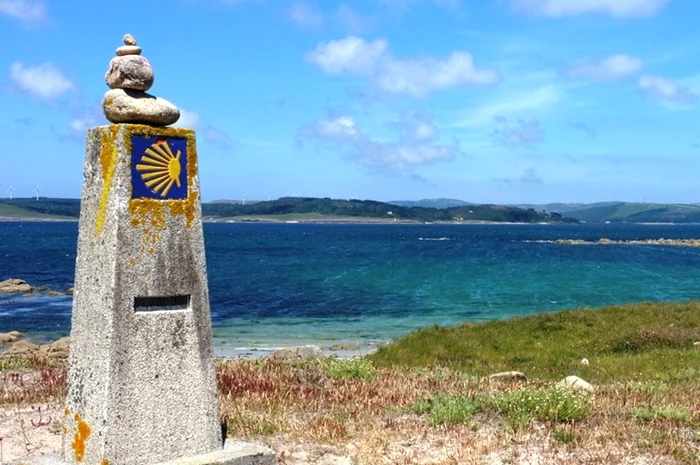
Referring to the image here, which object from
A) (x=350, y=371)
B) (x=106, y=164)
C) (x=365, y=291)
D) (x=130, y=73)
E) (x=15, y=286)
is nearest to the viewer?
(x=106, y=164)

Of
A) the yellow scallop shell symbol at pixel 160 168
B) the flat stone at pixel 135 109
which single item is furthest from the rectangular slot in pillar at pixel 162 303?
the flat stone at pixel 135 109

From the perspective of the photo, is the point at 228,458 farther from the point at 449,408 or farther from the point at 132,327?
the point at 449,408

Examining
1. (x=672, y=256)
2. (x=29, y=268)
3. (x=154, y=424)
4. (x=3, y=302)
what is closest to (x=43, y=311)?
(x=3, y=302)

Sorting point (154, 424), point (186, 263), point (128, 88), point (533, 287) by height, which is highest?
point (128, 88)

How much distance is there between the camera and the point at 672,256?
122 meters

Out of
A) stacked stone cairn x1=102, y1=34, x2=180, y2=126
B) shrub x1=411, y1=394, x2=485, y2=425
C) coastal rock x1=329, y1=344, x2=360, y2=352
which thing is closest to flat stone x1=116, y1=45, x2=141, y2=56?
stacked stone cairn x1=102, y1=34, x2=180, y2=126

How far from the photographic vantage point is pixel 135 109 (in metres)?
7.96

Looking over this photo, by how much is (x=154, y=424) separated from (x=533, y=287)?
64812mm

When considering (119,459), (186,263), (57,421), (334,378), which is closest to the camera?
(119,459)

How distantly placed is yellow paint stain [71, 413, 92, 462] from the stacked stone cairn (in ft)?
10.8

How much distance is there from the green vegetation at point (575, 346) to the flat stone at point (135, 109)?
44.0 ft

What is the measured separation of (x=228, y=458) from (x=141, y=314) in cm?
191

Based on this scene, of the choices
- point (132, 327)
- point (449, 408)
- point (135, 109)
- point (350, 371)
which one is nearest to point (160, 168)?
point (135, 109)

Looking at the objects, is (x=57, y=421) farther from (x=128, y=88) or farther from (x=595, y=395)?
(x=595, y=395)
